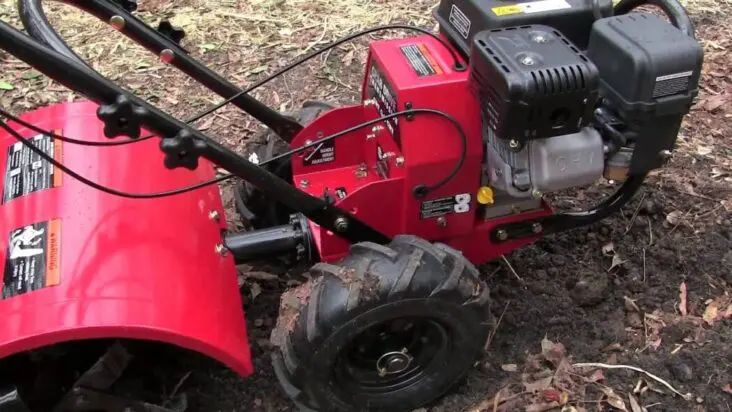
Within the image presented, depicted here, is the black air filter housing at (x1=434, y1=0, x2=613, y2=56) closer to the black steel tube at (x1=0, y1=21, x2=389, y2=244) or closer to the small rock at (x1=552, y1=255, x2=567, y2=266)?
the black steel tube at (x1=0, y1=21, x2=389, y2=244)

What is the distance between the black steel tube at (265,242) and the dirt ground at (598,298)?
1.40 feet

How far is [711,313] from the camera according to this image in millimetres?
2633

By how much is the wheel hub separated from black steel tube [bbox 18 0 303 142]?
840mm

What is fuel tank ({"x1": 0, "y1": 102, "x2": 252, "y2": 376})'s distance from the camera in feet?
6.20

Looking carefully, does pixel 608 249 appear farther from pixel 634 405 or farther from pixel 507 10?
pixel 507 10

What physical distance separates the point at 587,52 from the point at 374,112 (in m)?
0.66

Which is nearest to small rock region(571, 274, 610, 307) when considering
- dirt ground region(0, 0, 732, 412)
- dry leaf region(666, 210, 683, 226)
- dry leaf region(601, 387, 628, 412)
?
dirt ground region(0, 0, 732, 412)

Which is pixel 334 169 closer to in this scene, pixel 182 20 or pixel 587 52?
pixel 587 52

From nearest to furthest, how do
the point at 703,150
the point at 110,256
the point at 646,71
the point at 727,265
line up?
the point at 646,71 < the point at 110,256 < the point at 727,265 < the point at 703,150

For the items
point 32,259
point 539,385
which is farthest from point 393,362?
point 32,259

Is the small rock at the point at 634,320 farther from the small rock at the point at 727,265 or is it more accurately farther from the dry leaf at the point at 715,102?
the dry leaf at the point at 715,102

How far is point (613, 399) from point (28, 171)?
76.3 inches

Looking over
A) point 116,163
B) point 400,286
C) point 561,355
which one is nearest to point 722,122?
point 561,355

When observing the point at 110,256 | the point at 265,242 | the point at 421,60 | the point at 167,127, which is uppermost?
the point at 167,127
